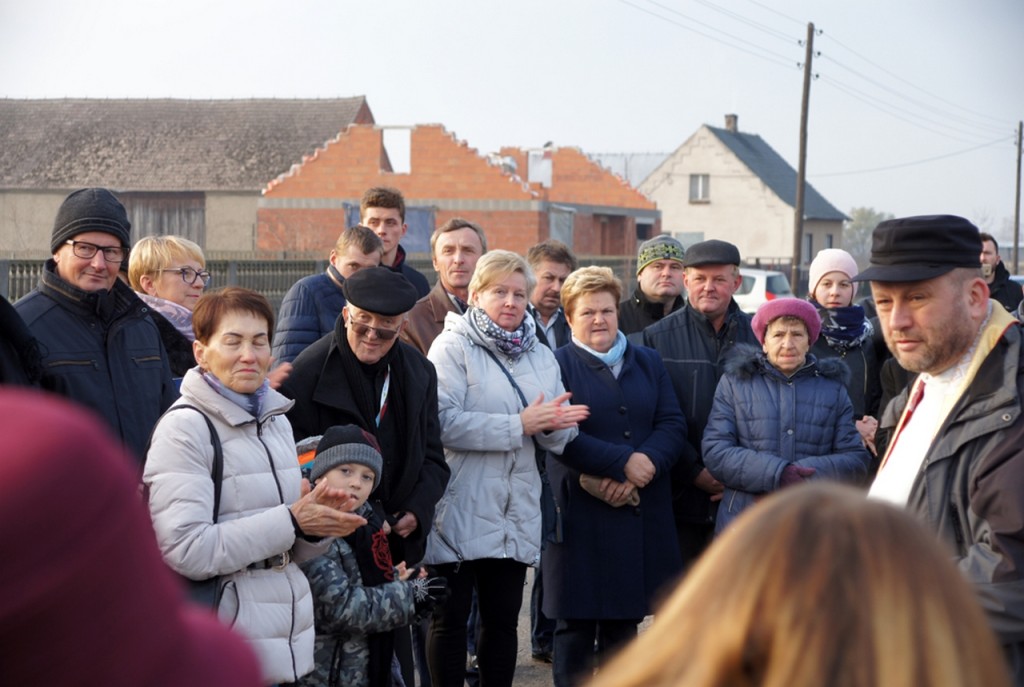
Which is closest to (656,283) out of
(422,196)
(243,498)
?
(243,498)

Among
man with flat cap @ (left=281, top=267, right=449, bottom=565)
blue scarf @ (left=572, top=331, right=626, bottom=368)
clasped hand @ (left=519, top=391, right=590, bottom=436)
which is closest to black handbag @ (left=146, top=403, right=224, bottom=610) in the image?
man with flat cap @ (left=281, top=267, right=449, bottom=565)

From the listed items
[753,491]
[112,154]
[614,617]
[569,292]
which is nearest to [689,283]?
[569,292]

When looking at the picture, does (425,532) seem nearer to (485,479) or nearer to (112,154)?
(485,479)

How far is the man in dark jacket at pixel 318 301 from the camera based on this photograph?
612 centimetres

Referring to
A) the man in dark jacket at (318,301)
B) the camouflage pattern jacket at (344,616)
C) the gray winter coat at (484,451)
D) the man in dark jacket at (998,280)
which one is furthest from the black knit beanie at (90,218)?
the man in dark jacket at (998,280)

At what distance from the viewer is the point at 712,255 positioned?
6215mm

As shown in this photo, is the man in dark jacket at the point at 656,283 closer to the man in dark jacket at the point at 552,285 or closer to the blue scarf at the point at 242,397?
the man in dark jacket at the point at 552,285

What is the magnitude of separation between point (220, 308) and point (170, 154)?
46915mm

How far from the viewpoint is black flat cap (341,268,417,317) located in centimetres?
483

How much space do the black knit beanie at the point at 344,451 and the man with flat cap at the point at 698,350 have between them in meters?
2.05

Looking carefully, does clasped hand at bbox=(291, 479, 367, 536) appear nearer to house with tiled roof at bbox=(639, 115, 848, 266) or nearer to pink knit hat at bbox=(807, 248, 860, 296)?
Answer: pink knit hat at bbox=(807, 248, 860, 296)

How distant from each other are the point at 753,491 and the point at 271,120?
1911 inches

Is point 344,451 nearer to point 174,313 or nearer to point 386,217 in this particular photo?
point 174,313

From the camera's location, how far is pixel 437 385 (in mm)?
5328
